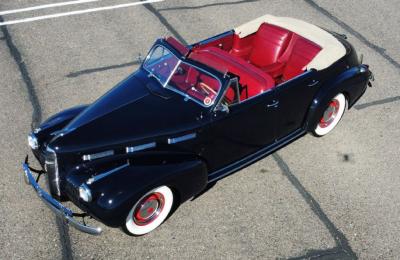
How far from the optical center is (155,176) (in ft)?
18.2

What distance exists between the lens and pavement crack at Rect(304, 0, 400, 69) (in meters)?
9.62

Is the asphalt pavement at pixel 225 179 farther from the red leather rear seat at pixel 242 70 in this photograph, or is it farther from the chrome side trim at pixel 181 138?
the red leather rear seat at pixel 242 70

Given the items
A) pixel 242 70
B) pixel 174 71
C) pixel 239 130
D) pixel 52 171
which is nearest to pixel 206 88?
pixel 174 71

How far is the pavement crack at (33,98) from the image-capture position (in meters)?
5.89

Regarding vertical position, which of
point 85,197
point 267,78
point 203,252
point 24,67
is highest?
point 267,78

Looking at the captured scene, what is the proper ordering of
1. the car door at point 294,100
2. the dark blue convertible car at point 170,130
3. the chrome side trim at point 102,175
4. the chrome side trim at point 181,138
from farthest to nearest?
the car door at point 294,100, the chrome side trim at point 181,138, the dark blue convertible car at point 170,130, the chrome side trim at point 102,175

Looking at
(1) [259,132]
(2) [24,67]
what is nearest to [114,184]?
(1) [259,132]

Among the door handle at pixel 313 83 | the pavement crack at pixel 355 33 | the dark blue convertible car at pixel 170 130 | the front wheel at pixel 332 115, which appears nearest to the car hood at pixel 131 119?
the dark blue convertible car at pixel 170 130

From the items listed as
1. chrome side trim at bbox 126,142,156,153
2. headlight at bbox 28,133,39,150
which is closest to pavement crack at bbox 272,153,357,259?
chrome side trim at bbox 126,142,156,153

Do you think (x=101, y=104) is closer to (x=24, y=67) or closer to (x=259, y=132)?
(x=259, y=132)

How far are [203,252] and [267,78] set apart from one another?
7.98ft

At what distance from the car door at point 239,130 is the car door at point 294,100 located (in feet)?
0.50

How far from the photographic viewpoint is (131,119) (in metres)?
6.00

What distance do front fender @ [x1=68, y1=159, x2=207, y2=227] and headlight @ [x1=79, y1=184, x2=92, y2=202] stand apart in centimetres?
4
